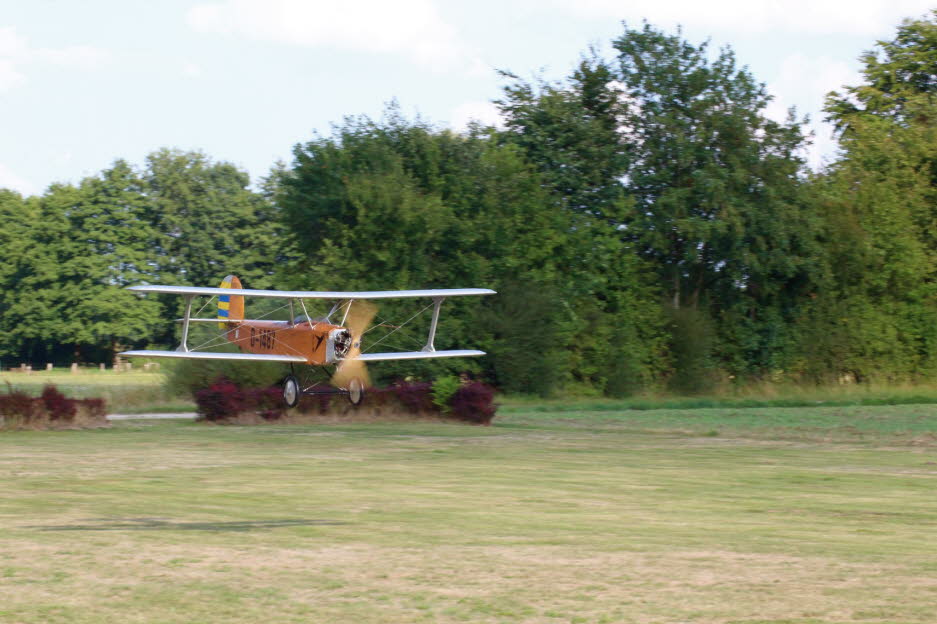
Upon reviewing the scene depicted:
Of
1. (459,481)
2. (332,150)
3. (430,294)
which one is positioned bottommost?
(459,481)

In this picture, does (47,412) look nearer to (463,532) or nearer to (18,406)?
(18,406)

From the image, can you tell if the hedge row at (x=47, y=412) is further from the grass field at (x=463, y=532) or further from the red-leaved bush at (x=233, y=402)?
the red-leaved bush at (x=233, y=402)

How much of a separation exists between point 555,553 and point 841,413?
871 inches

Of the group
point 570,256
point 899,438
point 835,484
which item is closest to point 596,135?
point 570,256

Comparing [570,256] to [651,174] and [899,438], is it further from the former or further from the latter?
[899,438]

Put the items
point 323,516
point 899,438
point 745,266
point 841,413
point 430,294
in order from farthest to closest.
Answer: point 745,266, point 841,413, point 430,294, point 899,438, point 323,516

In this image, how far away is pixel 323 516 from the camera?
11164mm

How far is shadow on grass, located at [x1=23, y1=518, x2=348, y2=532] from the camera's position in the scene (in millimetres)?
10078

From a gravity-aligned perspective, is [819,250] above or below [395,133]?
below

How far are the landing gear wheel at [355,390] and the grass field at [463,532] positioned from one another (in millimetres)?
5603

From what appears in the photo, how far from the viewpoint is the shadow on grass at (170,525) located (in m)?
10.1

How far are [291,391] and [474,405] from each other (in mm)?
4131

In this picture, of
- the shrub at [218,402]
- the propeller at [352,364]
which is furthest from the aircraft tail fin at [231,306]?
the shrub at [218,402]

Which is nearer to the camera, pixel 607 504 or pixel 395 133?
pixel 607 504
